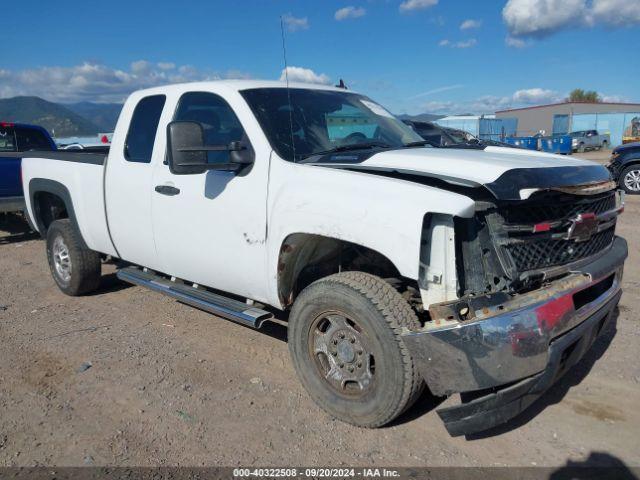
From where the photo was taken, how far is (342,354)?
327cm

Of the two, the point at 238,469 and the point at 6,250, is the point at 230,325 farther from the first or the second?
the point at 6,250

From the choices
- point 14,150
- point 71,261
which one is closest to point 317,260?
point 71,261

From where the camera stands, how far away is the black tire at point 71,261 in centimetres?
576

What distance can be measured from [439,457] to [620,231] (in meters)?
6.95

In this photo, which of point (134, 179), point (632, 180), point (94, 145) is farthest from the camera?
point (632, 180)

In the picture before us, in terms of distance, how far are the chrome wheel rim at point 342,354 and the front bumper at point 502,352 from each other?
0.44 metres

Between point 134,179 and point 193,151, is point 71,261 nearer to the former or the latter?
point 134,179

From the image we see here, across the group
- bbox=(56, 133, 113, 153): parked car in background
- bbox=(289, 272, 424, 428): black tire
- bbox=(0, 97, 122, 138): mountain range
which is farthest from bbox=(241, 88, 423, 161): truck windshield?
bbox=(0, 97, 122, 138): mountain range

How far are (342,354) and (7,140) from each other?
9.38 metres

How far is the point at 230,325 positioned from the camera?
5125 millimetres

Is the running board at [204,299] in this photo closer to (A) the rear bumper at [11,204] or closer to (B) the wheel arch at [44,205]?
(B) the wheel arch at [44,205]

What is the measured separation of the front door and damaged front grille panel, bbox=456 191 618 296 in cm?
141

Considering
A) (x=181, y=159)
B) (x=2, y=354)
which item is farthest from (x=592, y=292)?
(x=2, y=354)

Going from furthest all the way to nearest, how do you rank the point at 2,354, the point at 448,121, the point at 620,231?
the point at 448,121 → the point at 620,231 → the point at 2,354
